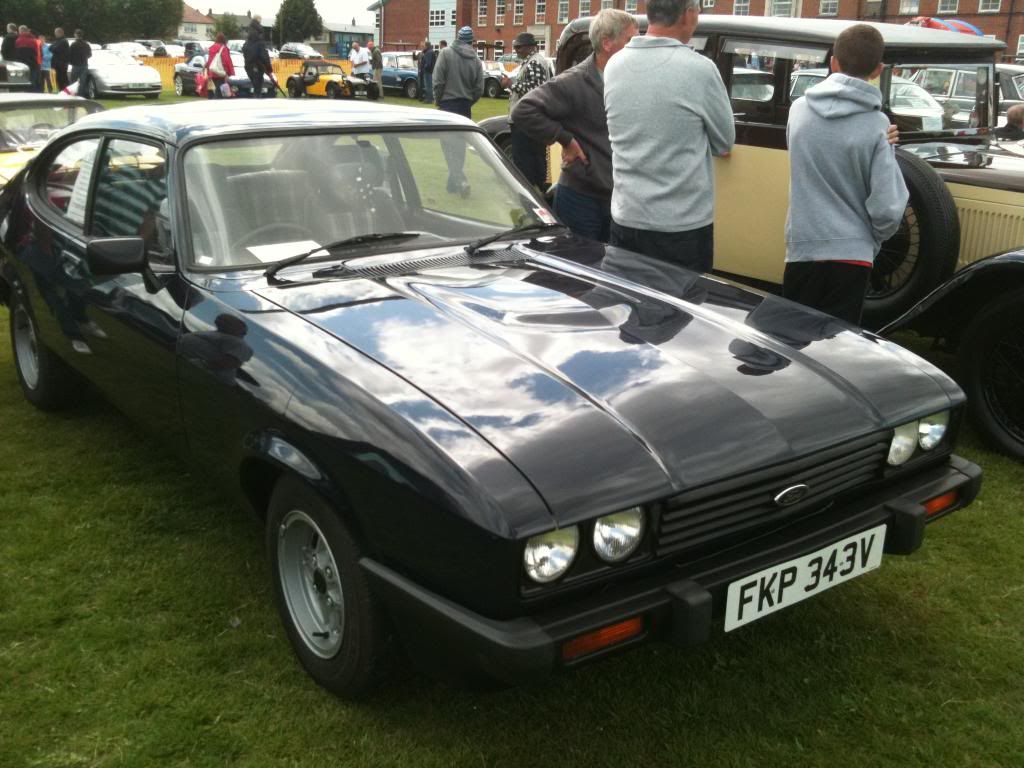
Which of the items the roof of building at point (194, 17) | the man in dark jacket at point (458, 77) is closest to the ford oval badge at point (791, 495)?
the man in dark jacket at point (458, 77)

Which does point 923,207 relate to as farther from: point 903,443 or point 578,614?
point 578,614

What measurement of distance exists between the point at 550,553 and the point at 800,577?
0.76 meters

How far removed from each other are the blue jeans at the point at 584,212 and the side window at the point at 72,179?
2420 millimetres

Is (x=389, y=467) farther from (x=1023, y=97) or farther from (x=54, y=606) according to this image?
(x=1023, y=97)

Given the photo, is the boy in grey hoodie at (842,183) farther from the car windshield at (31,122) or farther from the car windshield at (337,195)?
the car windshield at (31,122)

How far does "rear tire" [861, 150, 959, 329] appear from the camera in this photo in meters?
4.91

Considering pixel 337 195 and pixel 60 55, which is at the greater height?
pixel 60 55

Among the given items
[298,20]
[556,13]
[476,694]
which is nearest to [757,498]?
[476,694]

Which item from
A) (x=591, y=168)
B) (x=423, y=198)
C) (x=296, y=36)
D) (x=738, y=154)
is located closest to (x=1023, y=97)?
(x=738, y=154)

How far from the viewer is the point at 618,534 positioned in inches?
89.7

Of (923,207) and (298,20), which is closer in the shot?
(923,207)

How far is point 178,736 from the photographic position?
2680 millimetres

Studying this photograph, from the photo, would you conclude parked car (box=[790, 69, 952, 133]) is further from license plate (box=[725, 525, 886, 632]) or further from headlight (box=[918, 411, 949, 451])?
license plate (box=[725, 525, 886, 632])

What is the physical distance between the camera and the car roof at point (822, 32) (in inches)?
223
